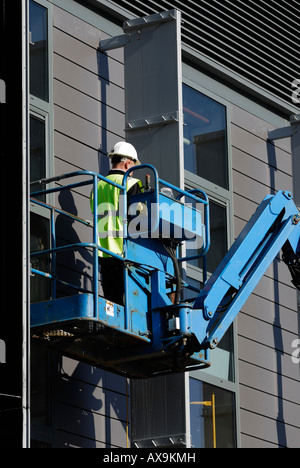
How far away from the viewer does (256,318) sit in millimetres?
22531

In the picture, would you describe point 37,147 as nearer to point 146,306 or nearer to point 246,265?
point 146,306

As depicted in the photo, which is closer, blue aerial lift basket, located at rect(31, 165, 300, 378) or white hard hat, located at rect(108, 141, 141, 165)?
blue aerial lift basket, located at rect(31, 165, 300, 378)

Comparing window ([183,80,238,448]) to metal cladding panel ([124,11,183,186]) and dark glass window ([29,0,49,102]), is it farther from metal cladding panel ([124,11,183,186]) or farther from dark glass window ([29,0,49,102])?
dark glass window ([29,0,49,102])

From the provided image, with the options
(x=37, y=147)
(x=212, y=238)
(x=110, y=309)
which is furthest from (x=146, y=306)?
(x=212, y=238)

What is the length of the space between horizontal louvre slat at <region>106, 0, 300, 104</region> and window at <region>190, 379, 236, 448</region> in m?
5.72

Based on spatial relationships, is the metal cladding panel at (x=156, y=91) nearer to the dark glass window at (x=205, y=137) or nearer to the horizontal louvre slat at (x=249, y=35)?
the horizontal louvre slat at (x=249, y=35)

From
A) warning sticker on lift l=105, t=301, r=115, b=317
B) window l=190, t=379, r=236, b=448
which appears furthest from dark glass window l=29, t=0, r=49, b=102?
window l=190, t=379, r=236, b=448

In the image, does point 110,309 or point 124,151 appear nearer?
point 110,309

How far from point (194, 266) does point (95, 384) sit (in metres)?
3.57

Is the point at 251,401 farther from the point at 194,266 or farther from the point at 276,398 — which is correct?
the point at 194,266

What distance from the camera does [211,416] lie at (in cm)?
2125

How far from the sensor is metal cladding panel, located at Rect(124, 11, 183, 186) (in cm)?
1941

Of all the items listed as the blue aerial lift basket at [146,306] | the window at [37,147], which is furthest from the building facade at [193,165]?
the blue aerial lift basket at [146,306]

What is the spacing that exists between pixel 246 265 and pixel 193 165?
154 inches
